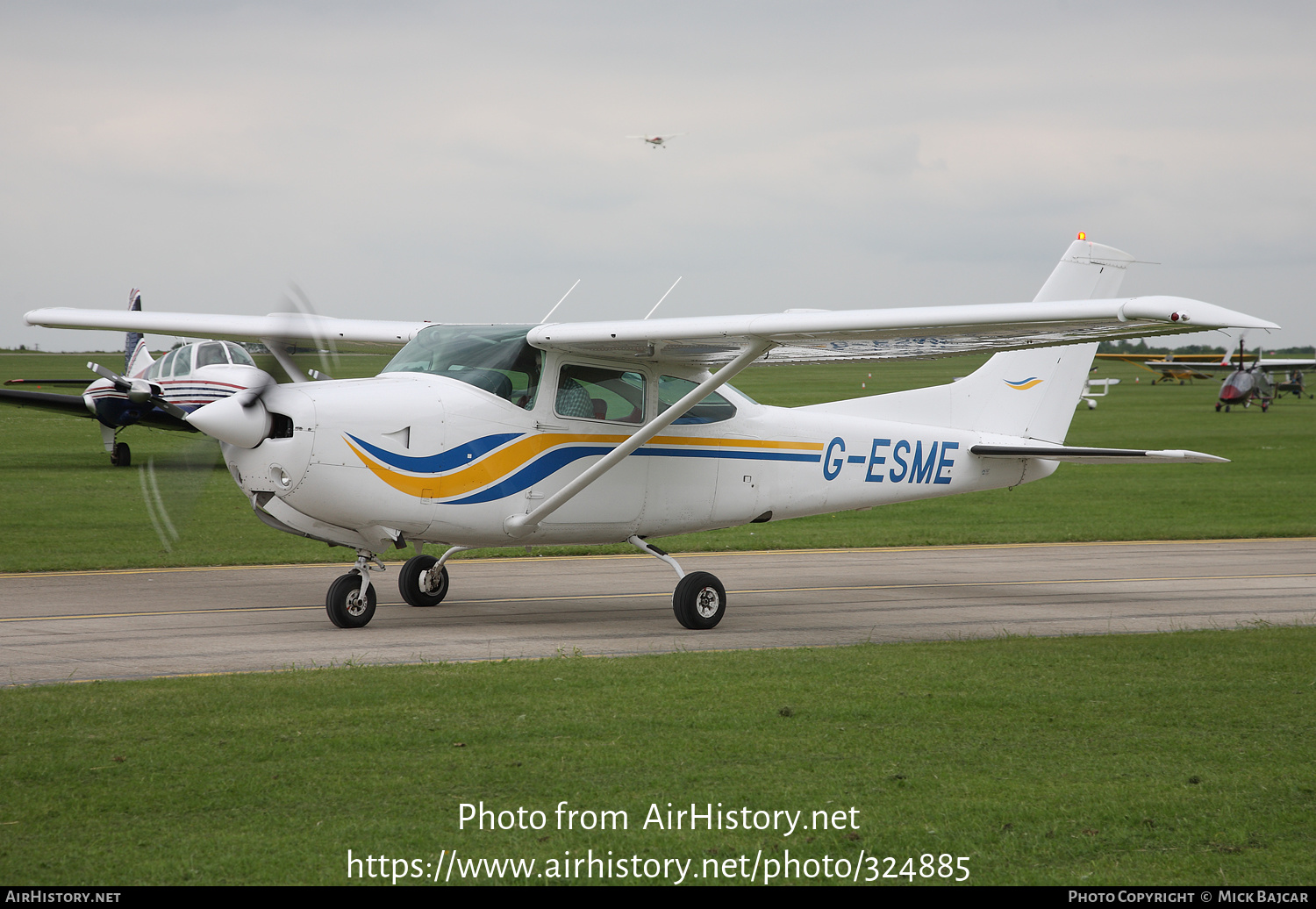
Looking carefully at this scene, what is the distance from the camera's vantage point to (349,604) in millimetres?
11008

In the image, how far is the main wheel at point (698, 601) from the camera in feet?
37.9

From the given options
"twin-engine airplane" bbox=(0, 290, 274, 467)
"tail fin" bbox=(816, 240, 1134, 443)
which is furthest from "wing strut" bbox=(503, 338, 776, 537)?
"twin-engine airplane" bbox=(0, 290, 274, 467)

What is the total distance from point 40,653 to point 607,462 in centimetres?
490

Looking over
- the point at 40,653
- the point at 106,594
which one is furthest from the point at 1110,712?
the point at 106,594

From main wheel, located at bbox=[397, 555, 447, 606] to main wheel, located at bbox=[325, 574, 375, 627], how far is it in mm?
1546

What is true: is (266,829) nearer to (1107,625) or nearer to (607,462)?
(607,462)

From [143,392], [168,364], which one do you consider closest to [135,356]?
[168,364]

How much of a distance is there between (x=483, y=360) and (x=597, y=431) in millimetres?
1293

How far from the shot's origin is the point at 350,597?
11023 mm

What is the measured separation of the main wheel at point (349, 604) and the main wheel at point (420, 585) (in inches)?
60.9

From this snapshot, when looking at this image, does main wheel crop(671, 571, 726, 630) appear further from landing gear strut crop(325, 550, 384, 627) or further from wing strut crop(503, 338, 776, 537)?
landing gear strut crop(325, 550, 384, 627)

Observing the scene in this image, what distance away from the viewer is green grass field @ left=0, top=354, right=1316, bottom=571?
655 inches

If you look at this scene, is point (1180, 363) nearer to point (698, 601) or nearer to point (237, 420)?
point (698, 601)

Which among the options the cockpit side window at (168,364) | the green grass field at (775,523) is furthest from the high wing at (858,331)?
the cockpit side window at (168,364)
